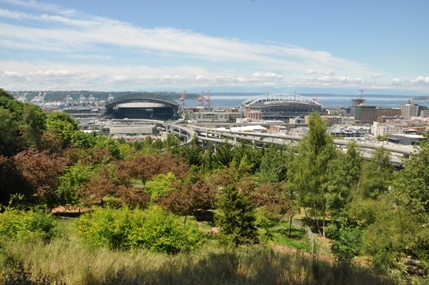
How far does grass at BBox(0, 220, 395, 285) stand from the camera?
3.88 metres

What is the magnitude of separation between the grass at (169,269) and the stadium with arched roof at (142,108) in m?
126

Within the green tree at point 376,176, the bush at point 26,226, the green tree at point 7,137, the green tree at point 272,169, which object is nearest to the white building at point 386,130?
the green tree at point 272,169

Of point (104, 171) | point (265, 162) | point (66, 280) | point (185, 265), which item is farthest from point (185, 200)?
point (265, 162)

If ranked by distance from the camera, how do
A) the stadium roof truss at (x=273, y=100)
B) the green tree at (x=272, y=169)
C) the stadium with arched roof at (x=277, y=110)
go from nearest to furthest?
the green tree at (x=272, y=169) < the stadium with arched roof at (x=277, y=110) < the stadium roof truss at (x=273, y=100)

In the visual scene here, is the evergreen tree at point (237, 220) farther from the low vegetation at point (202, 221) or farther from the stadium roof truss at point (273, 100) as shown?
the stadium roof truss at point (273, 100)

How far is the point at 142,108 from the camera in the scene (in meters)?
129

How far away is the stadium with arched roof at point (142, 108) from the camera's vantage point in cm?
12738

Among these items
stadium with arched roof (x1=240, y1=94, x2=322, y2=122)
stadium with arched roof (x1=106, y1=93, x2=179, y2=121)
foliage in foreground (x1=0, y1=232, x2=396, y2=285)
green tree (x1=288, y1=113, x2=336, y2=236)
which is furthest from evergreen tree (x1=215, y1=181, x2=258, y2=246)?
stadium with arched roof (x1=106, y1=93, x2=179, y2=121)

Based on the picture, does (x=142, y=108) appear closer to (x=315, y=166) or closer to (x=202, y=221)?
(x=202, y=221)

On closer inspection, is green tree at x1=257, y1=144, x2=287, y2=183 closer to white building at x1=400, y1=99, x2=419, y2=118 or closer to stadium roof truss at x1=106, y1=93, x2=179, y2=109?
stadium roof truss at x1=106, y1=93, x2=179, y2=109

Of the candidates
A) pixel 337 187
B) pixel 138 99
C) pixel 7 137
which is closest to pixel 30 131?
pixel 7 137

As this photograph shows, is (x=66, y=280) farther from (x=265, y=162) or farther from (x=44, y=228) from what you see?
(x=265, y=162)

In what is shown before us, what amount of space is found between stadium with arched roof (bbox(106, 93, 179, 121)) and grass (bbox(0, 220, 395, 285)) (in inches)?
4948

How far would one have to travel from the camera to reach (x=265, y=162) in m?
25.5
